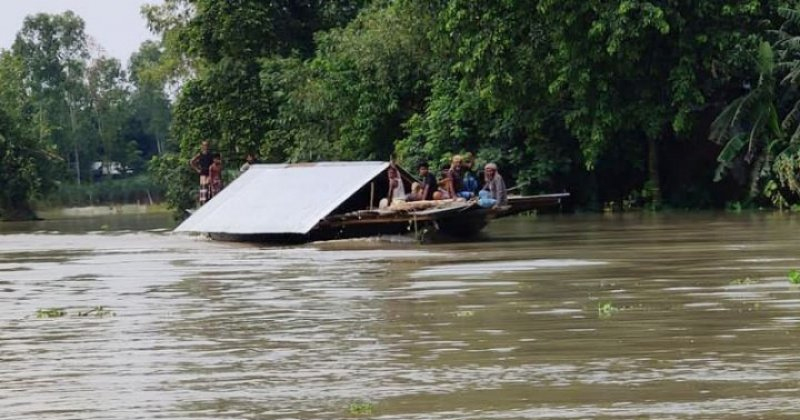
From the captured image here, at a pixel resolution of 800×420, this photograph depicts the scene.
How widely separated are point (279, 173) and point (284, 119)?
62.4 feet

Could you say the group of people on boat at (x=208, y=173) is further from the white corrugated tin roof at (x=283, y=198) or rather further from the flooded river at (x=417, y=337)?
the flooded river at (x=417, y=337)

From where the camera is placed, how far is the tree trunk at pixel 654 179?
37.9 m

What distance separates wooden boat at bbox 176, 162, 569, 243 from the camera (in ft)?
79.6

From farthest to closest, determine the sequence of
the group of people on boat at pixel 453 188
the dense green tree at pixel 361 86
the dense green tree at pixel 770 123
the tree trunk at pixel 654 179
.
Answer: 1. the dense green tree at pixel 361 86
2. the tree trunk at pixel 654 179
3. the dense green tree at pixel 770 123
4. the group of people on boat at pixel 453 188

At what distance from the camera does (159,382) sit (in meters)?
9.80

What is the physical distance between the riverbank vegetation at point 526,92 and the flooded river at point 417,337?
1385cm

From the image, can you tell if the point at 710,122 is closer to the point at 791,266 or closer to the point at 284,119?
the point at 284,119

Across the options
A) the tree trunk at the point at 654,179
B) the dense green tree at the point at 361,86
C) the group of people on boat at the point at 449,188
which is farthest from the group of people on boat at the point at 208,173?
the tree trunk at the point at 654,179

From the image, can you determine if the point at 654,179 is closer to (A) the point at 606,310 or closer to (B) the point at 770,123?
(B) the point at 770,123

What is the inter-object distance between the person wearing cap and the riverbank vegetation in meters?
9.44

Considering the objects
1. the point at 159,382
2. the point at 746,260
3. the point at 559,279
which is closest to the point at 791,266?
the point at 746,260

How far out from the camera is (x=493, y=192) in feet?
80.9

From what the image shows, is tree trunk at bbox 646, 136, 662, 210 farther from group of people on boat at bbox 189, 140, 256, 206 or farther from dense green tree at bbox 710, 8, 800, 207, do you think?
group of people on boat at bbox 189, 140, 256, 206

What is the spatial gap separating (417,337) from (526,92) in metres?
25.7
